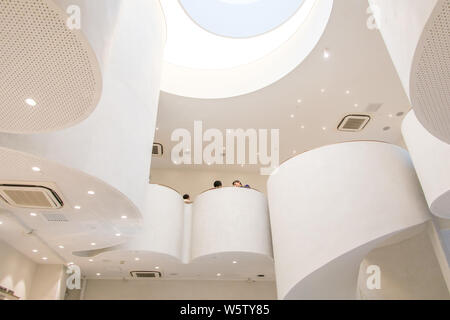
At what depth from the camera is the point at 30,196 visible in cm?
584

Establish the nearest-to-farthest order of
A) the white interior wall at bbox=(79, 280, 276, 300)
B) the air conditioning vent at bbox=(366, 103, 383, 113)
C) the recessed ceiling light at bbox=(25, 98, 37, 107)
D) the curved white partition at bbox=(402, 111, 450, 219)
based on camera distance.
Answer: the recessed ceiling light at bbox=(25, 98, 37, 107) → the curved white partition at bbox=(402, 111, 450, 219) → the air conditioning vent at bbox=(366, 103, 383, 113) → the white interior wall at bbox=(79, 280, 276, 300)

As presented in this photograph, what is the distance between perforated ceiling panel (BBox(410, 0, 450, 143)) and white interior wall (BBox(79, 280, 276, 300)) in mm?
10622

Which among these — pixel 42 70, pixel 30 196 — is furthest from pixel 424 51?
pixel 30 196

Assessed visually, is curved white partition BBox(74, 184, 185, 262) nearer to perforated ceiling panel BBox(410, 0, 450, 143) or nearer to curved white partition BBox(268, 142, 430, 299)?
curved white partition BBox(268, 142, 430, 299)

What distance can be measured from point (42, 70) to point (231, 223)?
6.91m

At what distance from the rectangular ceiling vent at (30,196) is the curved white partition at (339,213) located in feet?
17.4


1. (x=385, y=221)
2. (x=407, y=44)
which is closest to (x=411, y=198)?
(x=385, y=221)

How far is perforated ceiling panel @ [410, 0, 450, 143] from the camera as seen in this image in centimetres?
270

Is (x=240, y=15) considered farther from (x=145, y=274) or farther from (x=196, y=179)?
(x=145, y=274)

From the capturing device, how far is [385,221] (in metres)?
6.47

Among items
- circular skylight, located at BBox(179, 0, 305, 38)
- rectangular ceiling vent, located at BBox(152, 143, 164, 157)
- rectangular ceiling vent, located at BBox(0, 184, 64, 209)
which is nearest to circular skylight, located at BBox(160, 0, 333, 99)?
circular skylight, located at BBox(179, 0, 305, 38)

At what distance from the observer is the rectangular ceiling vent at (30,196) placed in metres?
5.52
